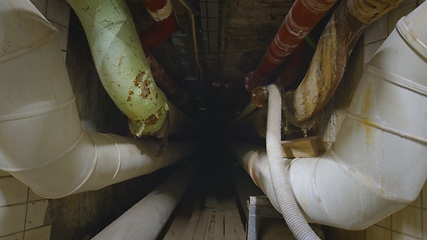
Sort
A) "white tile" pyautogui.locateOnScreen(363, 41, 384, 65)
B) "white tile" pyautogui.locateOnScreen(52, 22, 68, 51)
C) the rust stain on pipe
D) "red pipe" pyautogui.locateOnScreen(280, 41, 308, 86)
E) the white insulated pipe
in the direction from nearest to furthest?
the rust stain on pipe, "white tile" pyautogui.locateOnScreen(363, 41, 384, 65), "white tile" pyautogui.locateOnScreen(52, 22, 68, 51), the white insulated pipe, "red pipe" pyautogui.locateOnScreen(280, 41, 308, 86)

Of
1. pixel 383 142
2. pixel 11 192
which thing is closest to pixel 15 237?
pixel 11 192

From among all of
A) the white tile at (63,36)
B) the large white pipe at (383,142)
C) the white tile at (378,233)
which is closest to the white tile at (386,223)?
the white tile at (378,233)

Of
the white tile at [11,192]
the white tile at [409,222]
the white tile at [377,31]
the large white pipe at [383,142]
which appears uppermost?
the white tile at [377,31]

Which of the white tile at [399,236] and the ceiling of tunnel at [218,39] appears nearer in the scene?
the white tile at [399,236]

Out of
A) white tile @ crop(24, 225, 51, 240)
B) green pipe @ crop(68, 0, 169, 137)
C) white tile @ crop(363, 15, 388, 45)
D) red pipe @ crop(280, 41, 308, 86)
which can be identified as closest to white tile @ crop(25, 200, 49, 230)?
white tile @ crop(24, 225, 51, 240)

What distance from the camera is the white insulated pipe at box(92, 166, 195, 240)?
5.05 ft

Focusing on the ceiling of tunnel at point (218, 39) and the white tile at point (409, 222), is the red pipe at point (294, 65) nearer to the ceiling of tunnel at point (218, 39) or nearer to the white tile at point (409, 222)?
the ceiling of tunnel at point (218, 39)

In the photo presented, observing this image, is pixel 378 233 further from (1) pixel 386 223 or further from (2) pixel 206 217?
(2) pixel 206 217

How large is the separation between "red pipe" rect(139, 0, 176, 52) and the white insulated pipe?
1119 mm

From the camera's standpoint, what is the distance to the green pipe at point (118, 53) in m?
1.11

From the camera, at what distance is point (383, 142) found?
0.83m

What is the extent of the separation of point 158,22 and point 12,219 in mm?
1220

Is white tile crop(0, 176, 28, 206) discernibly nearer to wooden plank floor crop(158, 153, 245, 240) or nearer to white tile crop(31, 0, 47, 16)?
white tile crop(31, 0, 47, 16)

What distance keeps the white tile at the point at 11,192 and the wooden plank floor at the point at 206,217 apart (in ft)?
4.02
